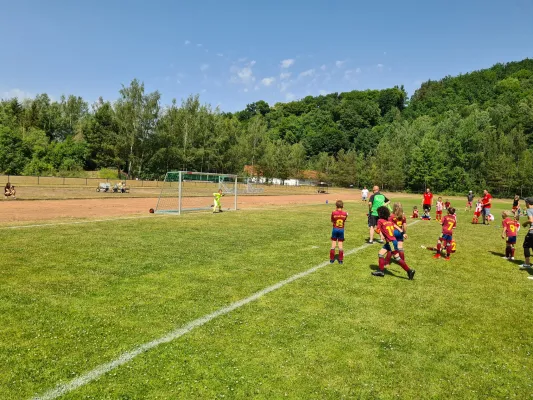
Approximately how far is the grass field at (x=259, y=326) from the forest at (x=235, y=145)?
63.2 metres

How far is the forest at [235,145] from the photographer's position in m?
67.7

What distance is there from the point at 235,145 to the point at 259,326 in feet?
265

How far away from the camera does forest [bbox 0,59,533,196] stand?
67.7 metres

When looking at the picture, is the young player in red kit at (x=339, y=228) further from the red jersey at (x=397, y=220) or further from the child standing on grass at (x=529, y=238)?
the child standing on grass at (x=529, y=238)

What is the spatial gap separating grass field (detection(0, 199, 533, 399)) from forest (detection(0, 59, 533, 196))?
63.2 m

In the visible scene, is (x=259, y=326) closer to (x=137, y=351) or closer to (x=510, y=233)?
(x=137, y=351)

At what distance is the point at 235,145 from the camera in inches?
3324

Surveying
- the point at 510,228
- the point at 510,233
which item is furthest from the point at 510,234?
the point at 510,228

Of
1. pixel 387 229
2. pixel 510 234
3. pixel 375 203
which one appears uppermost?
pixel 375 203

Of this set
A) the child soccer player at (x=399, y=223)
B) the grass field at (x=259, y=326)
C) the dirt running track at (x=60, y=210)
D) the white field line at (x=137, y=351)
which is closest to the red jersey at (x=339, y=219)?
the grass field at (x=259, y=326)

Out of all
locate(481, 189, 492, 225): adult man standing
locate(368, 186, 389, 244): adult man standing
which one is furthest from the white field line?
locate(481, 189, 492, 225): adult man standing

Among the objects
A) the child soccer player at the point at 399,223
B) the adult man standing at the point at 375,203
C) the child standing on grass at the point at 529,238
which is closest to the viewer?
the child soccer player at the point at 399,223

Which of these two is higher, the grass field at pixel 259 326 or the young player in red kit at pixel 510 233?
the young player in red kit at pixel 510 233

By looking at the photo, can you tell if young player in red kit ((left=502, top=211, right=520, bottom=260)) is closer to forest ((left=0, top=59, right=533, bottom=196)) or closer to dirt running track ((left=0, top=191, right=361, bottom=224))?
dirt running track ((left=0, top=191, right=361, bottom=224))
